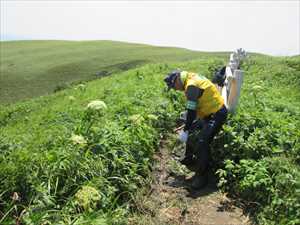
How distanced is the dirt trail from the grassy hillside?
878 inches

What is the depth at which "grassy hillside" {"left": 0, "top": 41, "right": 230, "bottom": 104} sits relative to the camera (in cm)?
3300

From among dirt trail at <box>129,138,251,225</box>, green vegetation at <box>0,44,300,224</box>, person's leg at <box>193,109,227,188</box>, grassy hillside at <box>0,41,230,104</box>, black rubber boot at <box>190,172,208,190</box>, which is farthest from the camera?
grassy hillside at <box>0,41,230,104</box>

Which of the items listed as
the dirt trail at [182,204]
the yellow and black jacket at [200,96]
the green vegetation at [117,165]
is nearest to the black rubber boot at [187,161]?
the dirt trail at [182,204]

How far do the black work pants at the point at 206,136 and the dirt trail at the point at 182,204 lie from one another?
36cm

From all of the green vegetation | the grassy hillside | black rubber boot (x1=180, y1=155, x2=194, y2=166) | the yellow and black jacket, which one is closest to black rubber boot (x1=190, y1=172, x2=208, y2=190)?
the green vegetation

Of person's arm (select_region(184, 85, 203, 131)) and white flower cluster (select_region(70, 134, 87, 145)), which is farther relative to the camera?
person's arm (select_region(184, 85, 203, 131))

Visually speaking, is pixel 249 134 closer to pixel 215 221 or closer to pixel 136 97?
pixel 215 221

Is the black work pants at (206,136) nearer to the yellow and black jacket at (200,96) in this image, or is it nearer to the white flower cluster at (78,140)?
the yellow and black jacket at (200,96)

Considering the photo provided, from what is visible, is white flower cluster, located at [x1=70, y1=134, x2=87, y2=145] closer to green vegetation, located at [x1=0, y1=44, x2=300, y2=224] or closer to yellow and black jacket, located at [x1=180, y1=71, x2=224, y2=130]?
green vegetation, located at [x1=0, y1=44, x2=300, y2=224]

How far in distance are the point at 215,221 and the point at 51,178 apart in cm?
235

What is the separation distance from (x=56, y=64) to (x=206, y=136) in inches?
1444

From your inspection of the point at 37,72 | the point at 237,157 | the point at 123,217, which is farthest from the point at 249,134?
the point at 37,72

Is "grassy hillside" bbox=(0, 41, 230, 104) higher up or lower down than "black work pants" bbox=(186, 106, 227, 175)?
lower down

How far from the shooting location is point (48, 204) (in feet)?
15.8
